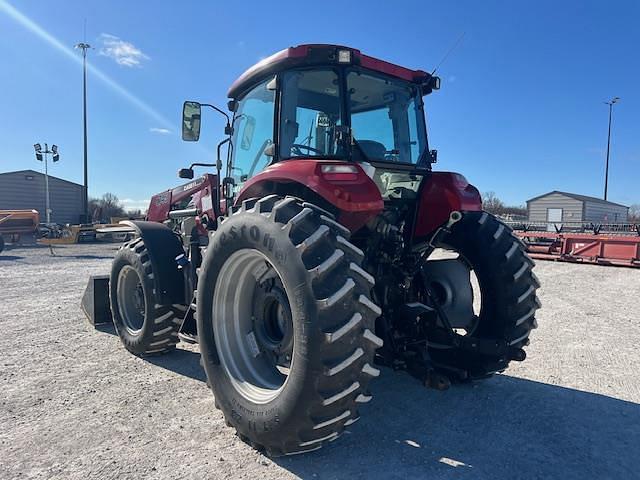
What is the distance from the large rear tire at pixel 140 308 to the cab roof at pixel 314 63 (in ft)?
7.14

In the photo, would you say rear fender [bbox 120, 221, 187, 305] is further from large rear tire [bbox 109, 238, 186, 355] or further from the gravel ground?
the gravel ground

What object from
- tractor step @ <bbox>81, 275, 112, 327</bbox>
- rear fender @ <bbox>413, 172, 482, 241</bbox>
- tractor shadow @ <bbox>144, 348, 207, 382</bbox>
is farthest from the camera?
tractor step @ <bbox>81, 275, 112, 327</bbox>

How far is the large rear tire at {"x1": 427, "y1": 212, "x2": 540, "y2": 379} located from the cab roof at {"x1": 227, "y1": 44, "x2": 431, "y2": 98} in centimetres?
152

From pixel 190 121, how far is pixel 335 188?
238cm

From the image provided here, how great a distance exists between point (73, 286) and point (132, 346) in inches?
237

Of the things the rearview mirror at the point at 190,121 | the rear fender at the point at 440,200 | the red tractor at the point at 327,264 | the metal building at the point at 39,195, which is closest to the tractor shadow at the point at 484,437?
the red tractor at the point at 327,264

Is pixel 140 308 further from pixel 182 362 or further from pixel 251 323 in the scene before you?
pixel 251 323

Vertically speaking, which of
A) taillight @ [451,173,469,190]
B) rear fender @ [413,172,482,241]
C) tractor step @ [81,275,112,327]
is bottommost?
tractor step @ [81,275,112,327]

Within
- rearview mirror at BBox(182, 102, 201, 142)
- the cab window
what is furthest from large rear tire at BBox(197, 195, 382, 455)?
rearview mirror at BBox(182, 102, 201, 142)

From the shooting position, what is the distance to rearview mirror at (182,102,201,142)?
4.51 metres

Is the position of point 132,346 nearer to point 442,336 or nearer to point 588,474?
point 442,336

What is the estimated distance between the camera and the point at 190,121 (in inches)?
179

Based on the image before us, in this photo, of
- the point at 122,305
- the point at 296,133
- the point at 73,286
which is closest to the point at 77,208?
the point at 73,286

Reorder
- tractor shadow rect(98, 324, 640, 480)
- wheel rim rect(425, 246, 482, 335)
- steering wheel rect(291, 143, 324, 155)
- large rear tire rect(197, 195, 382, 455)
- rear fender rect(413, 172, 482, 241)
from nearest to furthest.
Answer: large rear tire rect(197, 195, 382, 455)
tractor shadow rect(98, 324, 640, 480)
steering wheel rect(291, 143, 324, 155)
rear fender rect(413, 172, 482, 241)
wheel rim rect(425, 246, 482, 335)
